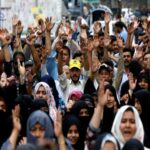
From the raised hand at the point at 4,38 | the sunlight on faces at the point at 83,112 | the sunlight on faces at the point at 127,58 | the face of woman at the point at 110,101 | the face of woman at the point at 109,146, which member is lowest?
the face of woman at the point at 109,146

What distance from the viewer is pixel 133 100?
10.3 metres

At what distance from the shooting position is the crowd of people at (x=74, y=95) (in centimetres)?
848

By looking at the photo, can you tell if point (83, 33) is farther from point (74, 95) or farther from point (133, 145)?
point (133, 145)

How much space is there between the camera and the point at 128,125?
27.9 ft

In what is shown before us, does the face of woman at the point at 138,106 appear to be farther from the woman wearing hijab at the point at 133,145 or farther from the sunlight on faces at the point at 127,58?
the sunlight on faces at the point at 127,58

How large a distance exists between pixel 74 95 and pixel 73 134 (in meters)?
1.89

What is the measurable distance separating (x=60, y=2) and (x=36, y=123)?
19353 mm

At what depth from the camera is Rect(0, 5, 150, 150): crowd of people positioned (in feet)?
27.8

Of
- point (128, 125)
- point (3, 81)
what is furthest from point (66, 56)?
point (128, 125)

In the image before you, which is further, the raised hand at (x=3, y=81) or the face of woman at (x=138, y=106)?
the raised hand at (x=3, y=81)

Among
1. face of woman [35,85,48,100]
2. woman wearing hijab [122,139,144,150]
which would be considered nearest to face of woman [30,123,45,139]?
woman wearing hijab [122,139,144,150]

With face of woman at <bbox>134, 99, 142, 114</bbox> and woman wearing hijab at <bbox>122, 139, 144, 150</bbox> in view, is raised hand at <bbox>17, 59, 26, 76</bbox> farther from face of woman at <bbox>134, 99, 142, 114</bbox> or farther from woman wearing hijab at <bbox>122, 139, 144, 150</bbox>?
woman wearing hijab at <bbox>122, 139, 144, 150</bbox>

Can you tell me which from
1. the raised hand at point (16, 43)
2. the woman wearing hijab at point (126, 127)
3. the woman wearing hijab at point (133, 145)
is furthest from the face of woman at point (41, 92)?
the raised hand at point (16, 43)

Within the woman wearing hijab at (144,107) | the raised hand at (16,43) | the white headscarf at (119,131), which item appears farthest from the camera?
the raised hand at (16,43)
